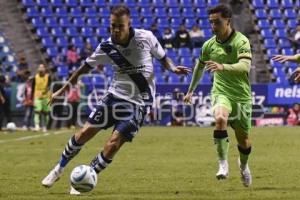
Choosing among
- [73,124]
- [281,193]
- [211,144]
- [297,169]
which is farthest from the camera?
[73,124]

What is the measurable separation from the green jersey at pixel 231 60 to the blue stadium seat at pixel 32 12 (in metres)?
25.6

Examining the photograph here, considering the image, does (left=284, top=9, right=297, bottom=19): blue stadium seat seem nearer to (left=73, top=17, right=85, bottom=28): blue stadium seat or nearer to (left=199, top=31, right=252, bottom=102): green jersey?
(left=73, top=17, right=85, bottom=28): blue stadium seat

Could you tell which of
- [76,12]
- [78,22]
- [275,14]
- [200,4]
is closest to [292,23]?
[275,14]

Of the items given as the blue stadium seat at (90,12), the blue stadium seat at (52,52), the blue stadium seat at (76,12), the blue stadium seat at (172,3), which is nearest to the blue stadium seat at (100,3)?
the blue stadium seat at (90,12)

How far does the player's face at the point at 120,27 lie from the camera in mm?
9248

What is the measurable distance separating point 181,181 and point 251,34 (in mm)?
24192

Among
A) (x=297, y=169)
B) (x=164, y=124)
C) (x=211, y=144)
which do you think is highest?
(x=297, y=169)

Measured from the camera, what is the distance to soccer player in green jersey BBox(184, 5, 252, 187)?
1025 centimetres

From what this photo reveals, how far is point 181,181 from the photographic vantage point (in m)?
11.2

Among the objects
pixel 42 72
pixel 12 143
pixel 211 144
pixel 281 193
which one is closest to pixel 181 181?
pixel 281 193

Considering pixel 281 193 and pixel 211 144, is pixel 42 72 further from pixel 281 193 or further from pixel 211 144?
pixel 281 193

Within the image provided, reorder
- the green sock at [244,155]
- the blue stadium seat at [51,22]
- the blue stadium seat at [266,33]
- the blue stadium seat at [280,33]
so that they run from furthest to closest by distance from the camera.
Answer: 1. the blue stadium seat at [51,22]
2. the blue stadium seat at [280,33]
3. the blue stadium seat at [266,33]
4. the green sock at [244,155]

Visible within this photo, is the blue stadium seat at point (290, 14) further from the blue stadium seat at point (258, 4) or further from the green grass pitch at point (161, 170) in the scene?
the green grass pitch at point (161, 170)

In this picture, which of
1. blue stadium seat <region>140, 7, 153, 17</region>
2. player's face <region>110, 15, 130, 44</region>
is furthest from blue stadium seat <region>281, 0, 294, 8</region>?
player's face <region>110, 15, 130, 44</region>
